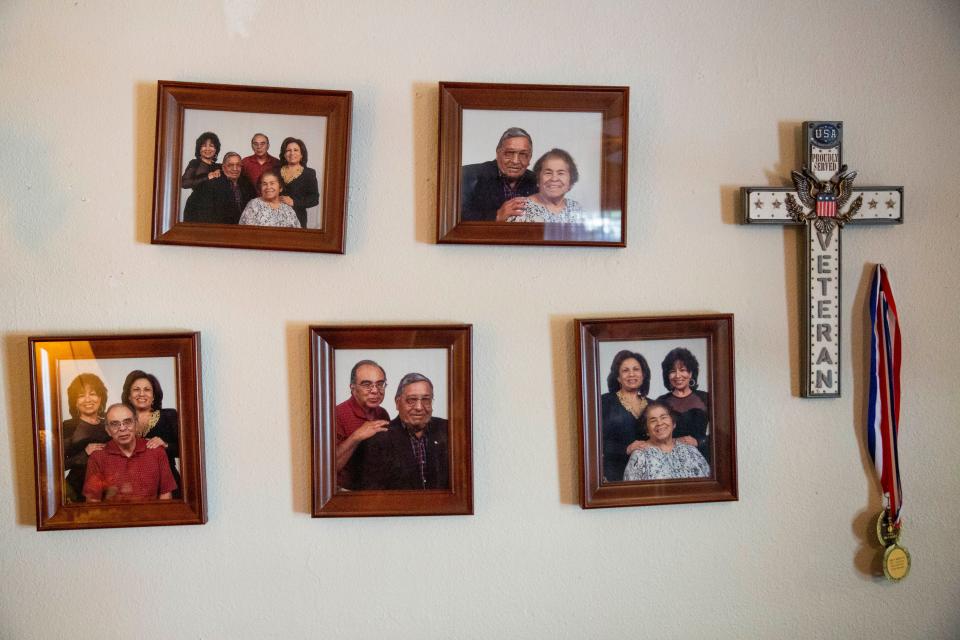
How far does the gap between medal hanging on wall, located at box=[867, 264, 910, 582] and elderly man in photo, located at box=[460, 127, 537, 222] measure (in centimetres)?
84

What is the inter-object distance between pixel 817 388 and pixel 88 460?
162 cm

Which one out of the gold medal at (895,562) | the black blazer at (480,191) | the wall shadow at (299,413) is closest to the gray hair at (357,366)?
the wall shadow at (299,413)

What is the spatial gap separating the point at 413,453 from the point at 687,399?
63cm

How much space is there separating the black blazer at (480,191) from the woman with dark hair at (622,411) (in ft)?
1.43

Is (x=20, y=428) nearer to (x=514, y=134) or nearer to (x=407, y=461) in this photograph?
(x=407, y=461)

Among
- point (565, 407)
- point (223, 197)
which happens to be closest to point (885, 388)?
point (565, 407)

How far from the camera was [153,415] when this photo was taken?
1.55 m

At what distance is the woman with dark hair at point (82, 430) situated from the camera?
1535 mm

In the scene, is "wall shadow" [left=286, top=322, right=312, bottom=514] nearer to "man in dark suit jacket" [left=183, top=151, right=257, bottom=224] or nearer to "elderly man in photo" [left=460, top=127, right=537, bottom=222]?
"man in dark suit jacket" [left=183, top=151, right=257, bottom=224]

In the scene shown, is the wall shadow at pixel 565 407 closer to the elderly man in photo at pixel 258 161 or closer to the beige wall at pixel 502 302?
the beige wall at pixel 502 302

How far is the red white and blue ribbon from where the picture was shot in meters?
1.63

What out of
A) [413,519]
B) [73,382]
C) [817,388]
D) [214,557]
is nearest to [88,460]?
[73,382]

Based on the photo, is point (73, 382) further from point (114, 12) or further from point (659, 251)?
point (659, 251)

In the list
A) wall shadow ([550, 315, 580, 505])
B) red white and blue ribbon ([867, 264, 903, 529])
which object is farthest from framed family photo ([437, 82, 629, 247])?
red white and blue ribbon ([867, 264, 903, 529])
